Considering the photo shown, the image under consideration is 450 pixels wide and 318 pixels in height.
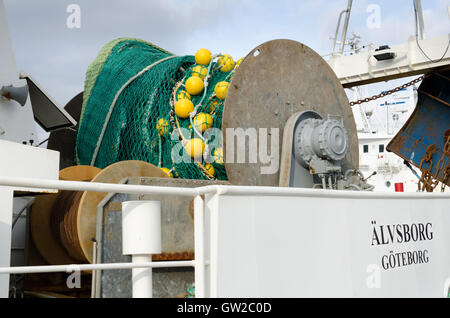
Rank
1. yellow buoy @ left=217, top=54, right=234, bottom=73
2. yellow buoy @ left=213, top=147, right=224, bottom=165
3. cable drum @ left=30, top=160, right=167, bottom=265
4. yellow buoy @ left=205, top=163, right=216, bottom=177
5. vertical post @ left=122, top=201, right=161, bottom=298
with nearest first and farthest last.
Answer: vertical post @ left=122, top=201, right=161, bottom=298 → cable drum @ left=30, top=160, right=167, bottom=265 → yellow buoy @ left=213, top=147, right=224, bottom=165 → yellow buoy @ left=205, top=163, right=216, bottom=177 → yellow buoy @ left=217, top=54, right=234, bottom=73

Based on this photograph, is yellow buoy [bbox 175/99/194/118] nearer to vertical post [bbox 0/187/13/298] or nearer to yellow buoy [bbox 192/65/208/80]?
yellow buoy [bbox 192/65/208/80]

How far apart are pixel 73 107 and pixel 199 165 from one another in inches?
135

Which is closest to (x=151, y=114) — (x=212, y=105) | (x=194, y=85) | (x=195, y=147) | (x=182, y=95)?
(x=182, y=95)

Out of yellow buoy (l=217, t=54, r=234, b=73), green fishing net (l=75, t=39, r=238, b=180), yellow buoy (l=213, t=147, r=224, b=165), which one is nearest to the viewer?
yellow buoy (l=213, t=147, r=224, b=165)

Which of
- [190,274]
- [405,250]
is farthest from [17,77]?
[405,250]

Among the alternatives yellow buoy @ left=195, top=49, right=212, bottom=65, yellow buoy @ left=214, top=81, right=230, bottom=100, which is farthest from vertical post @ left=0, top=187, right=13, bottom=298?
yellow buoy @ left=195, top=49, right=212, bottom=65

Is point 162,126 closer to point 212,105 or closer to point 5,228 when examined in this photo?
point 212,105

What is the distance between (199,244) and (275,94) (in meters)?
3.60

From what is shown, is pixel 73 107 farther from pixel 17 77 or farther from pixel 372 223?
pixel 372 223

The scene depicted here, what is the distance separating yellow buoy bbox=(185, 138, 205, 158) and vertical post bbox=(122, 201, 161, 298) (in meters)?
3.29

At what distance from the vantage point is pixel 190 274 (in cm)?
422

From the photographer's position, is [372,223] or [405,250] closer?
[372,223]

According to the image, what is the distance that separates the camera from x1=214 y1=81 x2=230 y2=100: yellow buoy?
20.4ft

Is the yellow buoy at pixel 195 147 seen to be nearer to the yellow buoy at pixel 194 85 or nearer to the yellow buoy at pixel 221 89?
the yellow buoy at pixel 221 89
